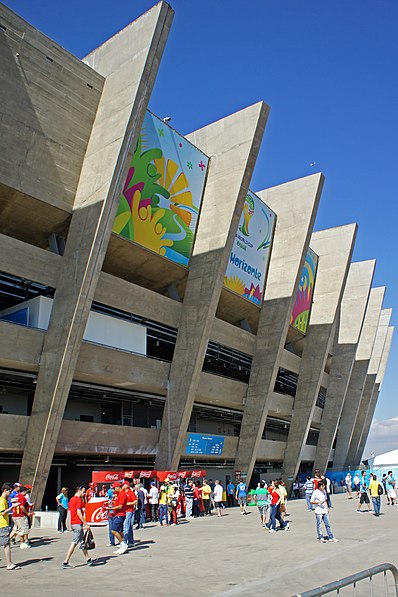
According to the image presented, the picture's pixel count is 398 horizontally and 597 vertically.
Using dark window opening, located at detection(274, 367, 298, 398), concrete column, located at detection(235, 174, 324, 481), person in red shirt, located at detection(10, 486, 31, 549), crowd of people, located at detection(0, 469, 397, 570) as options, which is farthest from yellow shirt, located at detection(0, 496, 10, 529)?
dark window opening, located at detection(274, 367, 298, 398)

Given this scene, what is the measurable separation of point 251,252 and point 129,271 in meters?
9.19

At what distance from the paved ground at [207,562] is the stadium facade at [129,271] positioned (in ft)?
23.6

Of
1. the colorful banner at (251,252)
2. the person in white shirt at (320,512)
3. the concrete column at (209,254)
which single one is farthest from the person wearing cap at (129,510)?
the colorful banner at (251,252)

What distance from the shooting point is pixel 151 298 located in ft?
90.4

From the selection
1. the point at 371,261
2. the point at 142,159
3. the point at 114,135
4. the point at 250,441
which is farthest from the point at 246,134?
the point at 371,261

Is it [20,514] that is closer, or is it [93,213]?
[20,514]

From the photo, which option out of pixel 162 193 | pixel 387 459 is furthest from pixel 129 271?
pixel 387 459

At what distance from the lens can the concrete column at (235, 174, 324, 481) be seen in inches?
1342

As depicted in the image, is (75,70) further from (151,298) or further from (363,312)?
(363,312)

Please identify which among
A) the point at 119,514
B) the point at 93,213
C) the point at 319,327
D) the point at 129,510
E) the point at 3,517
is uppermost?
the point at 319,327

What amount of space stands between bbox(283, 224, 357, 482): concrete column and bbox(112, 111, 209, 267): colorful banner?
57.2 feet

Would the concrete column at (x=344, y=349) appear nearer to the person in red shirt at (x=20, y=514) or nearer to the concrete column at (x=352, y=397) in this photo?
the concrete column at (x=352, y=397)

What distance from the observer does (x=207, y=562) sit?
12070mm

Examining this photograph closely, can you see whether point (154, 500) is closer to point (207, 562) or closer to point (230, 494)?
point (230, 494)
